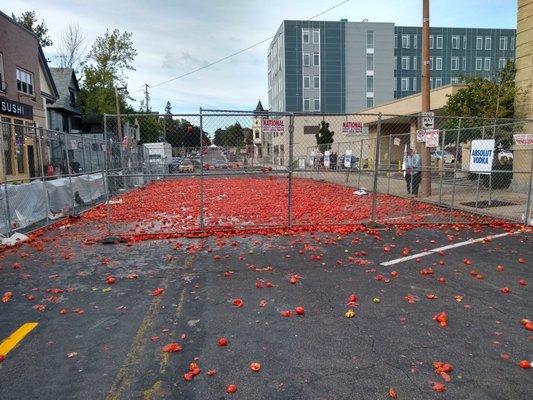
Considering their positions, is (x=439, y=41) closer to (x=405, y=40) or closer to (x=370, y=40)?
(x=405, y=40)

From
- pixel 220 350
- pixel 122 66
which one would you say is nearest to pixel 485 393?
pixel 220 350

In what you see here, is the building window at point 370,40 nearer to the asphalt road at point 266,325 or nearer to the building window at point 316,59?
the building window at point 316,59

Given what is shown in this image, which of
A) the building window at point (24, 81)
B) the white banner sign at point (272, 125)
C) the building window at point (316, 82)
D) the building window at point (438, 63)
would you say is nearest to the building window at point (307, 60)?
the building window at point (316, 82)

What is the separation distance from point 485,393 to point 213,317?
275 cm

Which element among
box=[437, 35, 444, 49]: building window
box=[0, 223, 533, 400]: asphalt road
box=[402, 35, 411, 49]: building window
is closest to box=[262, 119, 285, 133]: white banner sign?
box=[0, 223, 533, 400]: asphalt road

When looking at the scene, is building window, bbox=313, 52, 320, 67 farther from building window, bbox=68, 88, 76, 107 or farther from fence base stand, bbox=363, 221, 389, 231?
fence base stand, bbox=363, 221, 389, 231

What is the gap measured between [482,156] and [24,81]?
2618cm

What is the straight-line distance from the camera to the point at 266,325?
450 cm

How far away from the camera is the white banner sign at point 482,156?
1034 cm

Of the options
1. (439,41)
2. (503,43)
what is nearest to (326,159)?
(439,41)

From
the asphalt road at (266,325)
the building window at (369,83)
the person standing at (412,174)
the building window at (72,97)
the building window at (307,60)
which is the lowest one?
the asphalt road at (266,325)

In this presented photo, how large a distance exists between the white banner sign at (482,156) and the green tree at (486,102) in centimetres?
605

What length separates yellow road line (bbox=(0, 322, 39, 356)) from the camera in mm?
4100

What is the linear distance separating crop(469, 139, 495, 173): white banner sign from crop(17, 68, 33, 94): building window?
82.7 ft
